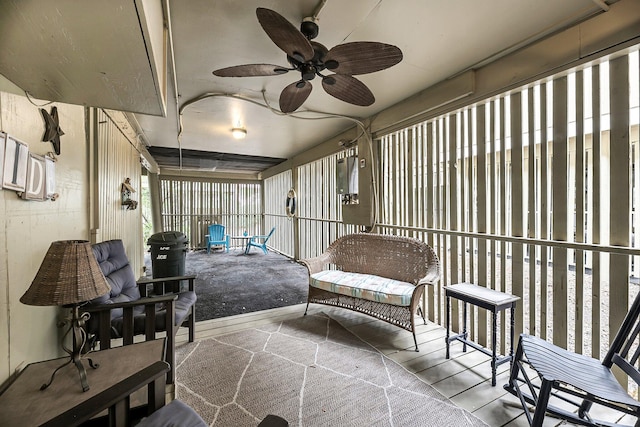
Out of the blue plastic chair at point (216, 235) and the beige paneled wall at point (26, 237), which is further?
the blue plastic chair at point (216, 235)

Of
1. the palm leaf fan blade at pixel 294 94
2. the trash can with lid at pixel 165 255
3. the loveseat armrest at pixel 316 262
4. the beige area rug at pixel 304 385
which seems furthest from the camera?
the trash can with lid at pixel 165 255

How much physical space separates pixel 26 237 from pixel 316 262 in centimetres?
252

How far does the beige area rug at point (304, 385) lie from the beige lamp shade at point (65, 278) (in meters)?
1.08

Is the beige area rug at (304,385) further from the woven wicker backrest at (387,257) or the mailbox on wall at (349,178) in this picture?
the mailbox on wall at (349,178)

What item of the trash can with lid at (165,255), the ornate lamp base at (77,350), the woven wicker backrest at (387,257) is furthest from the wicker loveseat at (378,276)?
the ornate lamp base at (77,350)

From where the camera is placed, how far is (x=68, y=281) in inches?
44.1

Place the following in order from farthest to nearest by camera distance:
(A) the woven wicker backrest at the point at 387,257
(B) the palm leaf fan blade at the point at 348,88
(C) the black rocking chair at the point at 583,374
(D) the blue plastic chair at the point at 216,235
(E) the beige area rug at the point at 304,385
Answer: (D) the blue plastic chair at the point at 216,235, (A) the woven wicker backrest at the point at 387,257, (B) the palm leaf fan blade at the point at 348,88, (E) the beige area rug at the point at 304,385, (C) the black rocking chair at the point at 583,374

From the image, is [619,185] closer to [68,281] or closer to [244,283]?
[68,281]

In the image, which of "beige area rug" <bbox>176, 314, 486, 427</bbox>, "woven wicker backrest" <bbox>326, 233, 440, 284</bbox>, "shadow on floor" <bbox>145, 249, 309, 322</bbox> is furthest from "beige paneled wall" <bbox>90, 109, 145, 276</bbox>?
"woven wicker backrest" <bbox>326, 233, 440, 284</bbox>

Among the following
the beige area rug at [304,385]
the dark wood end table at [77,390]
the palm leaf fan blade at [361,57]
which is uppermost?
the palm leaf fan blade at [361,57]

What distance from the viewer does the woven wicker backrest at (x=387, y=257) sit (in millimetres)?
2783

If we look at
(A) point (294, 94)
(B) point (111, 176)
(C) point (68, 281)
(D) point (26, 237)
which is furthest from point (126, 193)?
(C) point (68, 281)

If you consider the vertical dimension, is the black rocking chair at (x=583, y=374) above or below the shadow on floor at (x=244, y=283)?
above

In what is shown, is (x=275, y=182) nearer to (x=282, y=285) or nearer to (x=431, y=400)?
(x=282, y=285)
